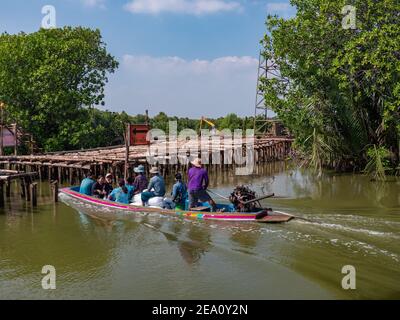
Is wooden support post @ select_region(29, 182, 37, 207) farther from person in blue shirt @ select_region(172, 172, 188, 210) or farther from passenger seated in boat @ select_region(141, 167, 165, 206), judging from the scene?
person in blue shirt @ select_region(172, 172, 188, 210)

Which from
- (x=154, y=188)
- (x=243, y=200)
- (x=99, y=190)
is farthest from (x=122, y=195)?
(x=243, y=200)

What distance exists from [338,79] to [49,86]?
1588cm

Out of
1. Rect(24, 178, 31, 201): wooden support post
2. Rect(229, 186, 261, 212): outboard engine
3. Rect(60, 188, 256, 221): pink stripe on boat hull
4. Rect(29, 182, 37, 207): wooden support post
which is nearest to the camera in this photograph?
Rect(60, 188, 256, 221): pink stripe on boat hull

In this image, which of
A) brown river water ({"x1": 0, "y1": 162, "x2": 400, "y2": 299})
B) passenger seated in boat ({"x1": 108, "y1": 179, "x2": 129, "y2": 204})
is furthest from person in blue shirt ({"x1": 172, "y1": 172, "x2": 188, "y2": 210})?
passenger seated in boat ({"x1": 108, "y1": 179, "x2": 129, "y2": 204})

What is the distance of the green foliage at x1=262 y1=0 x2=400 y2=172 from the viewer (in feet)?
59.2

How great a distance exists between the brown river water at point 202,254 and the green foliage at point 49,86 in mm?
12208

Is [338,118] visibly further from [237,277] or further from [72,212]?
[237,277]

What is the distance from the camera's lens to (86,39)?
101ft

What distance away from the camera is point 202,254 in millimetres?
9797

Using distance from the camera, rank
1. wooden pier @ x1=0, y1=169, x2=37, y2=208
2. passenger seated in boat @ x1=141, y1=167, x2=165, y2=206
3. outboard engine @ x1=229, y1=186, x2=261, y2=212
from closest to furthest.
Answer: outboard engine @ x1=229, y1=186, x2=261, y2=212, passenger seated in boat @ x1=141, y1=167, x2=165, y2=206, wooden pier @ x1=0, y1=169, x2=37, y2=208

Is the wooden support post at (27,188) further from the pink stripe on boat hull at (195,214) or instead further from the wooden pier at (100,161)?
the pink stripe on boat hull at (195,214)

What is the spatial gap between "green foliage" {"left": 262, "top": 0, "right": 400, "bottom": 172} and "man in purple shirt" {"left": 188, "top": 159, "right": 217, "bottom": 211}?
8.58 meters

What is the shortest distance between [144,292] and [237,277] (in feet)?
5.76
